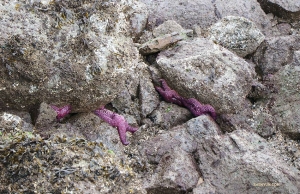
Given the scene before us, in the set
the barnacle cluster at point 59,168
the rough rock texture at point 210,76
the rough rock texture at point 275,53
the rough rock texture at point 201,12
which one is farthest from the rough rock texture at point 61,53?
the rough rock texture at point 275,53

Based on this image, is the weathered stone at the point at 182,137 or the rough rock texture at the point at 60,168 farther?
the weathered stone at the point at 182,137

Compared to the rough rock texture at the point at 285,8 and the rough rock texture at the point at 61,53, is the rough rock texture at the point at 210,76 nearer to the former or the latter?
the rough rock texture at the point at 61,53

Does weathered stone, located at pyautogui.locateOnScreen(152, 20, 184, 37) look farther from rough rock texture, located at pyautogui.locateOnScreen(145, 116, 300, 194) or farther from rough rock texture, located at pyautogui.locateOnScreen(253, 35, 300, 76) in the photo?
rough rock texture, located at pyautogui.locateOnScreen(145, 116, 300, 194)

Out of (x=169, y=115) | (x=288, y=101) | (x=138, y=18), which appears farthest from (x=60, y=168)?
(x=138, y=18)

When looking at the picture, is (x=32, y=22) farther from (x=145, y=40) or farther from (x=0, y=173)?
(x=145, y=40)

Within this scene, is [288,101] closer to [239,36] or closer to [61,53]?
[239,36]

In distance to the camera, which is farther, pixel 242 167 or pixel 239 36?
pixel 239 36
